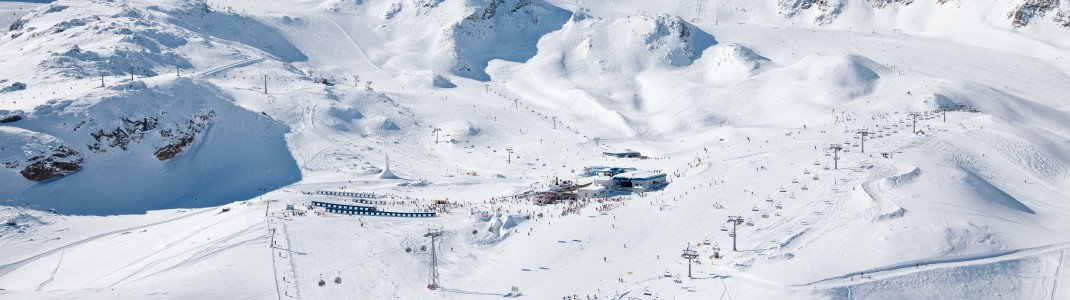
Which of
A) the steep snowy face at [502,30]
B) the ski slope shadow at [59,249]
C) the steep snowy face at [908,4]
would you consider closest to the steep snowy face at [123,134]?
the ski slope shadow at [59,249]

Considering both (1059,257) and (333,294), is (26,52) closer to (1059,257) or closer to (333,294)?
(333,294)

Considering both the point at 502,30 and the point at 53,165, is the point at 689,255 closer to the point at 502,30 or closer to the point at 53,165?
the point at 53,165

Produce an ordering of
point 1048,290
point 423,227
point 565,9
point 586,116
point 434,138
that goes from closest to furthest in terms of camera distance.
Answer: point 1048,290, point 423,227, point 434,138, point 586,116, point 565,9

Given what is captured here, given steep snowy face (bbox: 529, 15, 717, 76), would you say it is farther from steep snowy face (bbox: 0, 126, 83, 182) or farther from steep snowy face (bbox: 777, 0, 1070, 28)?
steep snowy face (bbox: 0, 126, 83, 182)

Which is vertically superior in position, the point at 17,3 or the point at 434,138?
the point at 17,3

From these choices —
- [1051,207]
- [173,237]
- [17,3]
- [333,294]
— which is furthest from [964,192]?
[17,3]

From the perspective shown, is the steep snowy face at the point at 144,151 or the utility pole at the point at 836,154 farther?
the steep snowy face at the point at 144,151

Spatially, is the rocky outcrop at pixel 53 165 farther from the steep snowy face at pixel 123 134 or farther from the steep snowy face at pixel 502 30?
the steep snowy face at pixel 502 30

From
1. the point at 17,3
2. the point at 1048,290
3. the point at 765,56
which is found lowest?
the point at 1048,290
